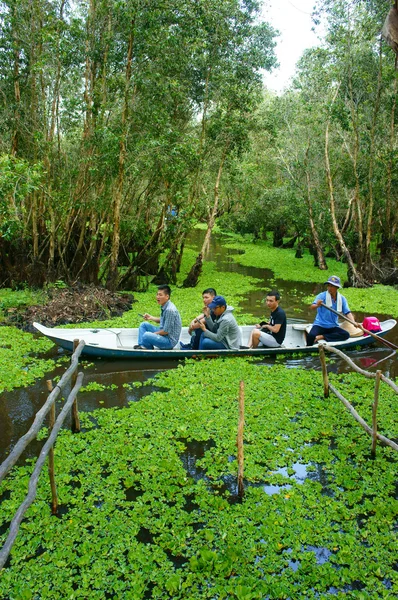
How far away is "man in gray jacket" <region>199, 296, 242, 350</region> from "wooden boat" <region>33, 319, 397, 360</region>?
17 centimetres

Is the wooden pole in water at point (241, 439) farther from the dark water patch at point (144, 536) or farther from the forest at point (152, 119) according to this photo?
the forest at point (152, 119)

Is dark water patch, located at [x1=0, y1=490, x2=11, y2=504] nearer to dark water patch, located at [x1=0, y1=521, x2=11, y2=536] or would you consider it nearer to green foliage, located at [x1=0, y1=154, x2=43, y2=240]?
dark water patch, located at [x1=0, y1=521, x2=11, y2=536]

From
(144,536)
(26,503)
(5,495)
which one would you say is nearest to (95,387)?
(5,495)

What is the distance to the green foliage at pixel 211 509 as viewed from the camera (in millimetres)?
3900

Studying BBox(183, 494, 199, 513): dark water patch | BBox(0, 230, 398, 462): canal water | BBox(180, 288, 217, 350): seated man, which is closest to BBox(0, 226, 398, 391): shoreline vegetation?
BBox(0, 230, 398, 462): canal water

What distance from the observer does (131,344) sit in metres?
9.88

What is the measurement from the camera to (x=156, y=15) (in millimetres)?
11414

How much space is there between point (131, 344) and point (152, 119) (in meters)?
6.71

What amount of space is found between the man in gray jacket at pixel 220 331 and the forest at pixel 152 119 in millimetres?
4830

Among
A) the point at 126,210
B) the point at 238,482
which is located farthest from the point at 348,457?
the point at 126,210

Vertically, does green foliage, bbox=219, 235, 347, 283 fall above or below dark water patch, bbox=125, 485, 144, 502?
above

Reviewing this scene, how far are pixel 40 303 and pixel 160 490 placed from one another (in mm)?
8333

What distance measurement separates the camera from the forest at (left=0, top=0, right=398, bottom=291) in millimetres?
11945

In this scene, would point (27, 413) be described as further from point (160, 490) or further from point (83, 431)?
point (160, 490)
